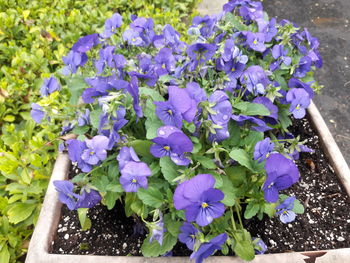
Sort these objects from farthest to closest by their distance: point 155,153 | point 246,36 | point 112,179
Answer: point 246,36
point 112,179
point 155,153

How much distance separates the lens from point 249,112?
51.4 inches

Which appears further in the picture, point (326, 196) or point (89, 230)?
point (326, 196)

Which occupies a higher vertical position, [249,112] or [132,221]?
[249,112]

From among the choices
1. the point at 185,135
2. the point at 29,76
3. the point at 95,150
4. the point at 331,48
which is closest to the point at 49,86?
the point at 95,150

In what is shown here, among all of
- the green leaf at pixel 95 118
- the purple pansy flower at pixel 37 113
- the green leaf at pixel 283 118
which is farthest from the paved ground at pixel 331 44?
the purple pansy flower at pixel 37 113

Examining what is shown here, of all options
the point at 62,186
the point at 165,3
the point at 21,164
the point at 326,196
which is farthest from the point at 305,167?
the point at 165,3

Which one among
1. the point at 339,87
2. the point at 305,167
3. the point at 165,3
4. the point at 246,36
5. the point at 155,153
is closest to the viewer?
the point at 155,153

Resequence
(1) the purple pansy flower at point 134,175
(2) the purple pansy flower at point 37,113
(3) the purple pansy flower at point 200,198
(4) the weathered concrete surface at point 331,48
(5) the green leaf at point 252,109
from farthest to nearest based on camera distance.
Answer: (4) the weathered concrete surface at point 331,48 → (2) the purple pansy flower at point 37,113 → (5) the green leaf at point 252,109 → (1) the purple pansy flower at point 134,175 → (3) the purple pansy flower at point 200,198

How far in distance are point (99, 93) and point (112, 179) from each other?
0.32m

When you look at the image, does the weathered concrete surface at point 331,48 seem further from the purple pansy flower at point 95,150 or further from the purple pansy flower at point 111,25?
the purple pansy flower at point 95,150

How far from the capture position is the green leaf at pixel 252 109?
128cm

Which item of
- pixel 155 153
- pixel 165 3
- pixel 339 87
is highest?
pixel 155 153

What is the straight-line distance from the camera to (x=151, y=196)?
3.77 ft

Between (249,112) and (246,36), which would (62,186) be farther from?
(246,36)
